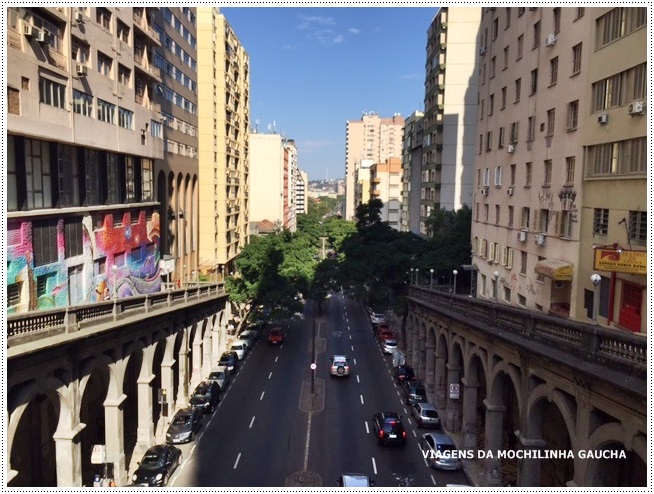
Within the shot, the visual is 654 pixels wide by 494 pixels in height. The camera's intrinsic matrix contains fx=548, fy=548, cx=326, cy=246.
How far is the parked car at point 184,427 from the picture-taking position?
35.0m

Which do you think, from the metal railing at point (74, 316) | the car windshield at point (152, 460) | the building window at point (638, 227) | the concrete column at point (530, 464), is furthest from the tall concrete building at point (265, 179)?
the concrete column at point (530, 464)

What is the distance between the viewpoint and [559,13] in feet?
112

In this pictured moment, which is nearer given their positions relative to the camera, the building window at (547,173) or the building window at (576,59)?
the building window at (576,59)

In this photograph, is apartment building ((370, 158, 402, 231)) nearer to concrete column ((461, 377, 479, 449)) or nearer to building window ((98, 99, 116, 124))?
concrete column ((461, 377, 479, 449))

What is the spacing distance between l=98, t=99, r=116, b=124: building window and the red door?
31.4 metres

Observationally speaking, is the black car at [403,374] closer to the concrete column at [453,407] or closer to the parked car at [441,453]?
the concrete column at [453,407]

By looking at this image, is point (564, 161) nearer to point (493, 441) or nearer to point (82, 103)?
point (493, 441)

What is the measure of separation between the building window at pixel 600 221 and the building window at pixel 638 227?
2.46 meters

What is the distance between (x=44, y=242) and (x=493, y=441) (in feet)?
84.7

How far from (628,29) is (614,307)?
13702 mm

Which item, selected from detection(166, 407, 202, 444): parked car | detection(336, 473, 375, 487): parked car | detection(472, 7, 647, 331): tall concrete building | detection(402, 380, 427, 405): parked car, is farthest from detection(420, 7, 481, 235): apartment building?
detection(336, 473, 375, 487): parked car

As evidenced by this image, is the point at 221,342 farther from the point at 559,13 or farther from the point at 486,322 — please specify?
the point at 559,13

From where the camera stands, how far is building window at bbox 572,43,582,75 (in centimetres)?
3153

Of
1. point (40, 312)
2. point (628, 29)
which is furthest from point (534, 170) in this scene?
point (40, 312)
